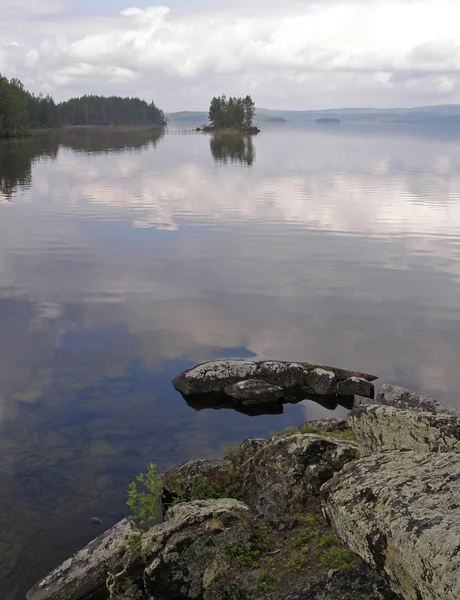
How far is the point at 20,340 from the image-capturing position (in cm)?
2497

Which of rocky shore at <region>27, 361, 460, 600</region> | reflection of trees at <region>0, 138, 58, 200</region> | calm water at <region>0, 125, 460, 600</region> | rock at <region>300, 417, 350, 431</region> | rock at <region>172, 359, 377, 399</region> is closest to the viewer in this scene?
rocky shore at <region>27, 361, 460, 600</region>

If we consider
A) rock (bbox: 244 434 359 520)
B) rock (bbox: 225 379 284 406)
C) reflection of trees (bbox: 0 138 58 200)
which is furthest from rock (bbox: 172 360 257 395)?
reflection of trees (bbox: 0 138 58 200)

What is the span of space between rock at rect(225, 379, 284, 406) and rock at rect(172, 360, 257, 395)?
0.50 m

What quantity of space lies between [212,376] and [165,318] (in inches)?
313

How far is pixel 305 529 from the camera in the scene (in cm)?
1077

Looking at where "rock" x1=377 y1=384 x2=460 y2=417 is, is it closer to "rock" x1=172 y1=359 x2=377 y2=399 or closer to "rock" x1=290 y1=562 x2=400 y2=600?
"rock" x1=172 y1=359 x2=377 y2=399

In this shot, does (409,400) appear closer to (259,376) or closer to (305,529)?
(259,376)

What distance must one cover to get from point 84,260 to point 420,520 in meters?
34.8

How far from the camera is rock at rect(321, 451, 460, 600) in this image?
6.84m

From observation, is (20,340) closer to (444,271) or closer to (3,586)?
(3,586)

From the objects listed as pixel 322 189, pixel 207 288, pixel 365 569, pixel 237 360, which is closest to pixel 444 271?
pixel 207 288

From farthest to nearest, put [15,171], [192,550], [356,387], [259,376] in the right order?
1. [15,171]
2. [259,376]
3. [356,387]
4. [192,550]

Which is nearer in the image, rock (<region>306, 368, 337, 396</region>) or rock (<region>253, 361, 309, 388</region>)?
rock (<region>306, 368, 337, 396</region>)

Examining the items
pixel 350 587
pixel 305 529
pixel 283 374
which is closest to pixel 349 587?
pixel 350 587
